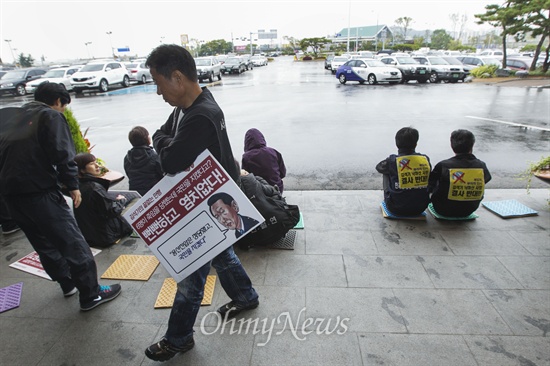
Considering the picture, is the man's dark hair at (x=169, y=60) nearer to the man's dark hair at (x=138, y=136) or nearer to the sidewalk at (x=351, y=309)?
the sidewalk at (x=351, y=309)

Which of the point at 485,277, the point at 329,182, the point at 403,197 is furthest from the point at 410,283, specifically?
the point at 329,182

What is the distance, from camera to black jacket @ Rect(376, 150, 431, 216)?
392cm

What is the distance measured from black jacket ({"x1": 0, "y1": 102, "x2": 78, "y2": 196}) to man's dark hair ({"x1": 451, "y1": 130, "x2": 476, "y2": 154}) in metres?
3.79

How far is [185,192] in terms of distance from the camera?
1.99 meters

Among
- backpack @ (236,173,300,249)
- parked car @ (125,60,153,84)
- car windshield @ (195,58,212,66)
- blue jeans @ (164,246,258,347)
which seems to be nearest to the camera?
blue jeans @ (164,246,258,347)

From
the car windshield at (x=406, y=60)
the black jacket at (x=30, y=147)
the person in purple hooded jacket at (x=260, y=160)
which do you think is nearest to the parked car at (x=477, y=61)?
the car windshield at (x=406, y=60)

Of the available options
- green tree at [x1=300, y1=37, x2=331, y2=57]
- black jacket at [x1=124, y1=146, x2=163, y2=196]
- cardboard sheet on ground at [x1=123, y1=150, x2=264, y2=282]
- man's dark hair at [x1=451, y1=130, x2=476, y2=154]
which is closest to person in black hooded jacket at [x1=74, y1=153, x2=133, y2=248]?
black jacket at [x1=124, y1=146, x2=163, y2=196]

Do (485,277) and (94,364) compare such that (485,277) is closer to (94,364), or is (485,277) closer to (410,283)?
(410,283)

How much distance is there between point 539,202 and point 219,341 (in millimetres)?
4525

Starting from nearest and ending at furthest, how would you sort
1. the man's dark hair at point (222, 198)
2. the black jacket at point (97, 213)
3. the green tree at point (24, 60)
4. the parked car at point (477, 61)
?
the man's dark hair at point (222, 198), the black jacket at point (97, 213), the parked car at point (477, 61), the green tree at point (24, 60)

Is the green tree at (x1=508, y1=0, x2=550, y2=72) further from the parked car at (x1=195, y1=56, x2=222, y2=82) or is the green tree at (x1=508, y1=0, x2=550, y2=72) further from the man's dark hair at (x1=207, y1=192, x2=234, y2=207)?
the man's dark hair at (x1=207, y1=192, x2=234, y2=207)

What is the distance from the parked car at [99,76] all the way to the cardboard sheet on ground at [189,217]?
21.2 meters

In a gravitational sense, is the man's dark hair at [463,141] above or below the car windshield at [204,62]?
below

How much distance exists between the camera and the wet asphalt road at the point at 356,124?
20.3 ft
